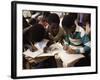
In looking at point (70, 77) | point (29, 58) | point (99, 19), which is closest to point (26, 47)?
point (29, 58)

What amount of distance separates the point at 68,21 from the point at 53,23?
0.44ft

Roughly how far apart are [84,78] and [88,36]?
355mm

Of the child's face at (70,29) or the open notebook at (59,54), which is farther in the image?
the child's face at (70,29)

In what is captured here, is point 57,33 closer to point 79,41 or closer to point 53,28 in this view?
point 53,28

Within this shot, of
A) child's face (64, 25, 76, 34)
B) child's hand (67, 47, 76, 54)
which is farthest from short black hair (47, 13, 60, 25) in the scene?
child's hand (67, 47, 76, 54)

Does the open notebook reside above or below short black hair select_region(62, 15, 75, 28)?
below

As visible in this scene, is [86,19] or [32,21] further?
[86,19]

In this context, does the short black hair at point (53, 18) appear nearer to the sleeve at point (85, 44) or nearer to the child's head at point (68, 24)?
the child's head at point (68, 24)

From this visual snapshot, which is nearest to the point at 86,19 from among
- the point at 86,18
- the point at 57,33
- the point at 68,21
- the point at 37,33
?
the point at 86,18

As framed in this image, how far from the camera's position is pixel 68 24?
196 cm

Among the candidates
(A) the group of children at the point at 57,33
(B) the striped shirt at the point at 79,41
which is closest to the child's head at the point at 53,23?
(A) the group of children at the point at 57,33

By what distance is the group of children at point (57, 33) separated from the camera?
1.83m

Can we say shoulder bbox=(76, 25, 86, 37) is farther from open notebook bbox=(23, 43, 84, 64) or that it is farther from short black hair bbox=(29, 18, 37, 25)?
short black hair bbox=(29, 18, 37, 25)

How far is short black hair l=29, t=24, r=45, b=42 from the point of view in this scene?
184cm
